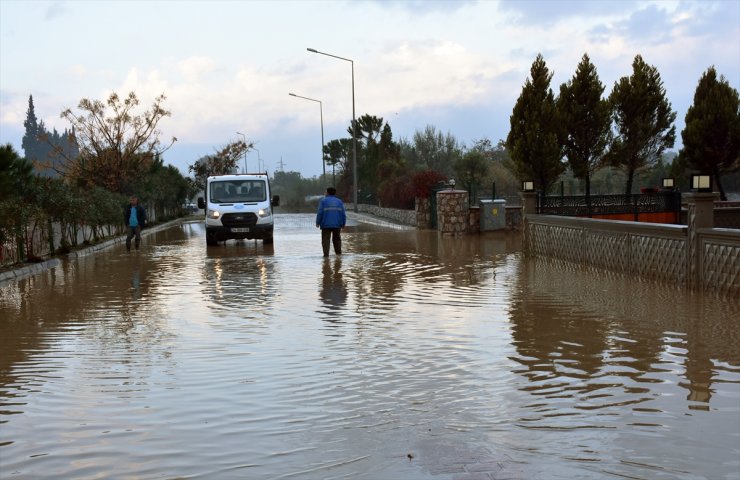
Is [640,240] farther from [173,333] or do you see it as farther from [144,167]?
[144,167]

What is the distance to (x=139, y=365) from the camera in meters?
8.30

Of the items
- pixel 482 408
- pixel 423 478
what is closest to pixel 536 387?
pixel 482 408

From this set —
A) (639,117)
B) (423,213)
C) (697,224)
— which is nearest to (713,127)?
(639,117)

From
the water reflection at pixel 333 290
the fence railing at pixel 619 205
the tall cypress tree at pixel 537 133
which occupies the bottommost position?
the water reflection at pixel 333 290

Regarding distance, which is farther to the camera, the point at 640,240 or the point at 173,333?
the point at 640,240

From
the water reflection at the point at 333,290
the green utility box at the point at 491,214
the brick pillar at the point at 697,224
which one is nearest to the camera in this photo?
the water reflection at the point at 333,290

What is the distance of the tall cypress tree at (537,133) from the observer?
119ft

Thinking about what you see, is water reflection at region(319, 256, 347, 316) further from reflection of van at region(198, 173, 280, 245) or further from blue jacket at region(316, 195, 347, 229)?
reflection of van at region(198, 173, 280, 245)

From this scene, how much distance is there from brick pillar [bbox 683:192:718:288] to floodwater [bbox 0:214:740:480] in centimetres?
45

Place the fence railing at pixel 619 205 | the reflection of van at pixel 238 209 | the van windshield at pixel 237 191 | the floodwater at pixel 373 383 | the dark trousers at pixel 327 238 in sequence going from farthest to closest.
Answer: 1. the fence railing at pixel 619 205
2. the van windshield at pixel 237 191
3. the reflection of van at pixel 238 209
4. the dark trousers at pixel 327 238
5. the floodwater at pixel 373 383

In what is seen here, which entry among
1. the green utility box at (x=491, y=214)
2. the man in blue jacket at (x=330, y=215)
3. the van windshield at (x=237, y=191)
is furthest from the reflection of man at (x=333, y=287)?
the green utility box at (x=491, y=214)

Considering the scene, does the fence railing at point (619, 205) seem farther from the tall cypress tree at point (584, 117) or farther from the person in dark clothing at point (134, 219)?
the person in dark clothing at point (134, 219)

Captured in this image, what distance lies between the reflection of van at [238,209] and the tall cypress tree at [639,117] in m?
17.4

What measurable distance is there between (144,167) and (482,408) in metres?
45.3
